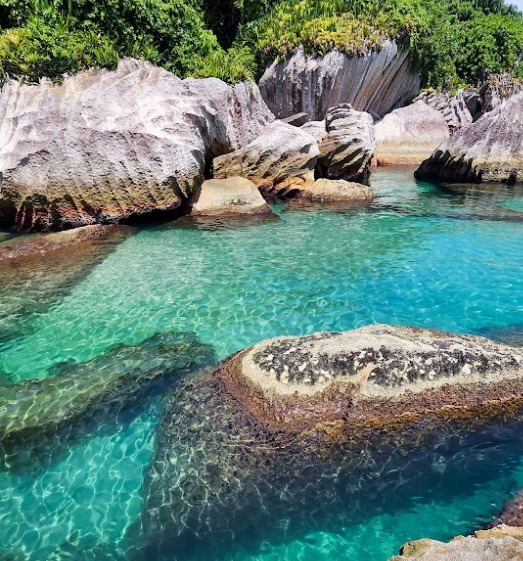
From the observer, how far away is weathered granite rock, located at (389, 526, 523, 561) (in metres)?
2.56

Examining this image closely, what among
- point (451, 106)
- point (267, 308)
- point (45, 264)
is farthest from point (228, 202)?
point (451, 106)

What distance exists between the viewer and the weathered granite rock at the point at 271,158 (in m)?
15.7

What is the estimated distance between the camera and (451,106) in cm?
2972

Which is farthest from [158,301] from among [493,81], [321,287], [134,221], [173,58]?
[493,81]

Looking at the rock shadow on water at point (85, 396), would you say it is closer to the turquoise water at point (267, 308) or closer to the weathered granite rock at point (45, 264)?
the turquoise water at point (267, 308)

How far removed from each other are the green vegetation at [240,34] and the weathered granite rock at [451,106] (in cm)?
85

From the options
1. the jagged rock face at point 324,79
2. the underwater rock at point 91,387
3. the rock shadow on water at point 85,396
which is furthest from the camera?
the jagged rock face at point 324,79

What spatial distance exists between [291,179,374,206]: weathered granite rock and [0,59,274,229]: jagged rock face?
14.9 ft

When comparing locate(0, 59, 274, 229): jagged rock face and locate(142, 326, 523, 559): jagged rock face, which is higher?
locate(0, 59, 274, 229): jagged rock face

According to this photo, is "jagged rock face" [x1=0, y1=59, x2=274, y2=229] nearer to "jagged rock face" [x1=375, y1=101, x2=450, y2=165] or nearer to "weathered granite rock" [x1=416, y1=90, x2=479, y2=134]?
"jagged rock face" [x1=375, y1=101, x2=450, y2=165]

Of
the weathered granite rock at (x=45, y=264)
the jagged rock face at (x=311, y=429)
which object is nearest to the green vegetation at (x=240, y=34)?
the weathered granite rock at (x=45, y=264)

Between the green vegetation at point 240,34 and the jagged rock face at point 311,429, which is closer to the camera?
the jagged rock face at point 311,429

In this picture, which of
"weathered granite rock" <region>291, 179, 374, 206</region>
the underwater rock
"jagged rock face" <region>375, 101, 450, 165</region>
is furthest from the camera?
"jagged rock face" <region>375, 101, 450, 165</region>

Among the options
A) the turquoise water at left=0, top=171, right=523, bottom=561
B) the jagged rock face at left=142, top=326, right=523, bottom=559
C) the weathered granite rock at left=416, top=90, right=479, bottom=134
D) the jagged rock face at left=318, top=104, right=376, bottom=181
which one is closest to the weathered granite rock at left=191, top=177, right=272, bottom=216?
the turquoise water at left=0, top=171, right=523, bottom=561
